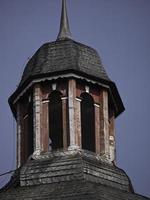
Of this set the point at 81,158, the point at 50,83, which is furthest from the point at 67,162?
the point at 50,83

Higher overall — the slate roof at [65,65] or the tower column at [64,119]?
the slate roof at [65,65]

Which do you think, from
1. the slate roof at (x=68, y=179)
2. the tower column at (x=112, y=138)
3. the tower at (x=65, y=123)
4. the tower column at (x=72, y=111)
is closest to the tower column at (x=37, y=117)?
the tower at (x=65, y=123)

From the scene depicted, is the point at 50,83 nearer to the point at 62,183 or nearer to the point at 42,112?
the point at 42,112

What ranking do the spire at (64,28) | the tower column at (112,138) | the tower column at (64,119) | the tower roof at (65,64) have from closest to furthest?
the tower column at (64,119) → the tower roof at (65,64) → the tower column at (112,138) → the spire at (64,28)

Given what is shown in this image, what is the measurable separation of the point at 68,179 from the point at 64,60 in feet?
19.6

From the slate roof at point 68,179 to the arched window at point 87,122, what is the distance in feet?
3.13

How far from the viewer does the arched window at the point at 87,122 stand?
140 ft

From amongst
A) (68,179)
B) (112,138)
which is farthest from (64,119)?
(68,179)

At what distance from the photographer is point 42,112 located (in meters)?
42.8

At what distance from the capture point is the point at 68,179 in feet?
131

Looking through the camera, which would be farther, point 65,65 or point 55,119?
point 65,65

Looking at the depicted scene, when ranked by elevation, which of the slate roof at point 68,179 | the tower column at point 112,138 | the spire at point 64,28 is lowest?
the slate roof at point 68,179

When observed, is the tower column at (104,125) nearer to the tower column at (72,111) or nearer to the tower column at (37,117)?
the tower column at (72,111)

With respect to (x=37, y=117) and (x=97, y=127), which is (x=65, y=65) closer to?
(x=37, y=117)
